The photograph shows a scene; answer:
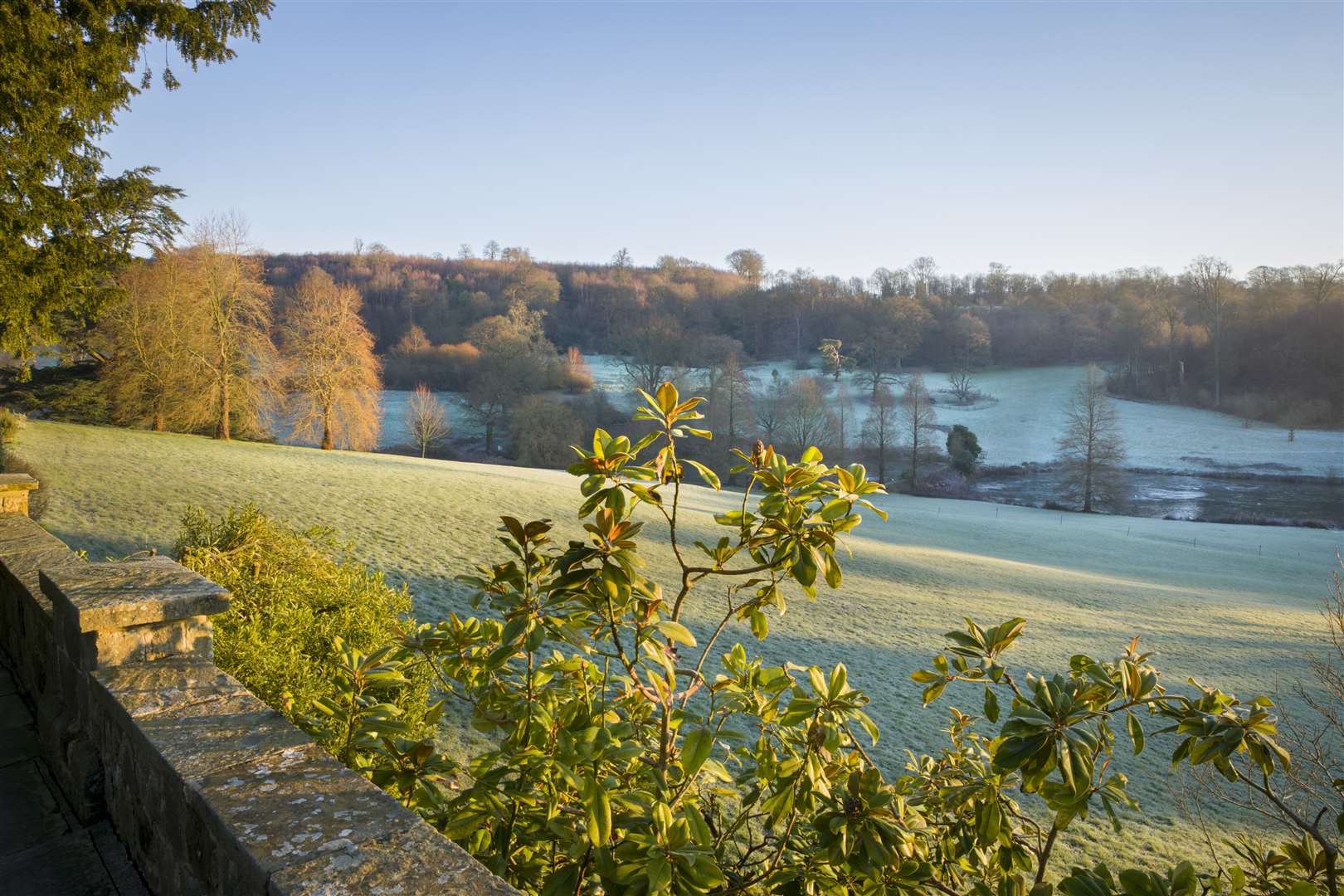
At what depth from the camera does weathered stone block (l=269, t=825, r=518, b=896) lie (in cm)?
124

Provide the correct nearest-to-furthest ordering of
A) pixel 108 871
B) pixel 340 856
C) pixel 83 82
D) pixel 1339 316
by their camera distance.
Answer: pixel 340 856 → pixel 108 871 → pixel 83 82 → pixel 1339 316

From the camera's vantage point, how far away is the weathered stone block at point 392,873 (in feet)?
4.06

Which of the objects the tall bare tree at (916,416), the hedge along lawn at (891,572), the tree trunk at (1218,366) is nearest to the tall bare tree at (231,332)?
the hedge along lawn at (891,572)

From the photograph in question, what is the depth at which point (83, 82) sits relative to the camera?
731cm

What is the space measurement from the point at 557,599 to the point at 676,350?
58908 millimetres

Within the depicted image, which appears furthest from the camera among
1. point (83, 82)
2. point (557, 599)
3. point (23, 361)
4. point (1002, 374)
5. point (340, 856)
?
point (1002, 374)

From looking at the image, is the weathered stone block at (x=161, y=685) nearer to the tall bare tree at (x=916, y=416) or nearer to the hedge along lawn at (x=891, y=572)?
the hedge along lawn at (x=891, y=572)

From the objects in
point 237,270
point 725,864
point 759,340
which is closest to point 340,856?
point 725,864

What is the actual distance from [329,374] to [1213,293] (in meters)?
63.9

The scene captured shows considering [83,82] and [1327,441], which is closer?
[83,82]

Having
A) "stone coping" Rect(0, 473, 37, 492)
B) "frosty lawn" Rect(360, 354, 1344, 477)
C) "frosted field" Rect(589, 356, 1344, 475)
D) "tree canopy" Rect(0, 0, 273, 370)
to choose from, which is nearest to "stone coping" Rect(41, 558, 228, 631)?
"stone coping" Rect(0, 473, 37, 492)

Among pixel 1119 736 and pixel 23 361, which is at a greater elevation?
pixel 23 361

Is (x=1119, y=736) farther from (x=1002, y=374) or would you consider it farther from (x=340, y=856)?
(x=1002, y=374)

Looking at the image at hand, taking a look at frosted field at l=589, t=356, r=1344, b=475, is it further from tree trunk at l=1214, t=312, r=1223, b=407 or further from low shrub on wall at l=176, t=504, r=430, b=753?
low shrub on wall at l=176, t=504, r=430, b=753
